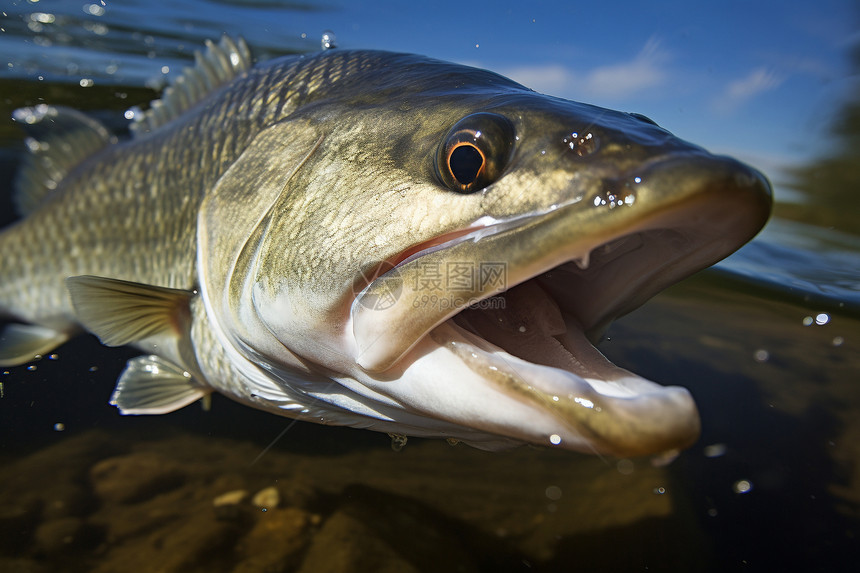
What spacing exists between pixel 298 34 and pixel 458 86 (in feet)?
17.8

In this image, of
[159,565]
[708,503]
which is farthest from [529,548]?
[159,565]

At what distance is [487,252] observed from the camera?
1157 millimetres

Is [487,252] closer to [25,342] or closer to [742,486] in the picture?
[742,486]

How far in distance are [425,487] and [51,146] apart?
3.04 metres

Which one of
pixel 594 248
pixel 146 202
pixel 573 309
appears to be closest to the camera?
pixel 594 248

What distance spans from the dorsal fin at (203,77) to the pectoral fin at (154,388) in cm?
131

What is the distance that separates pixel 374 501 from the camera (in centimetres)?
241

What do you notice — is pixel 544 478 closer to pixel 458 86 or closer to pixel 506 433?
pixel 506 433

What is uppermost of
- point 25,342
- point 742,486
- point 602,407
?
point 602,407

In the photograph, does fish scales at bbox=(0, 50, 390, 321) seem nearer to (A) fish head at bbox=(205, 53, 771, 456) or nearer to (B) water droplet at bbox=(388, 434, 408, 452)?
(A) fish head at bbox=(205, 53, 771, 456)

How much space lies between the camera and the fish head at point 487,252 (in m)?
1.08

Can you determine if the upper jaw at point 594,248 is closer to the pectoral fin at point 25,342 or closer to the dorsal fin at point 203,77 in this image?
the dorsal fin at point 203,77

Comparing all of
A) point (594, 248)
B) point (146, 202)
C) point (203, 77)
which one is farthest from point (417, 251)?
point (203, 77)

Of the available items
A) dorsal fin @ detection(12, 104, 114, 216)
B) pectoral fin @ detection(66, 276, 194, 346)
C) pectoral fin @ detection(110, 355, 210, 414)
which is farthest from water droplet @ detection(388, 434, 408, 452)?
dorsal fin @ detection(12, 104, 114, 216)
